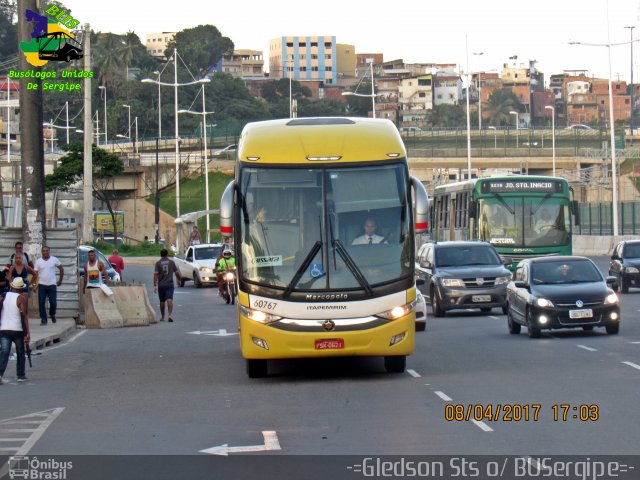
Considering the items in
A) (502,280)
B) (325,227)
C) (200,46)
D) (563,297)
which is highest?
(200,46)

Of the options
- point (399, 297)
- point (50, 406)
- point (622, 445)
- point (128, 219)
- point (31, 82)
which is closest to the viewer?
point (622, 445)

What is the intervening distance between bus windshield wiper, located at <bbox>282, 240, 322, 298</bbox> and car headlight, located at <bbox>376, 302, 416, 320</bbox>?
3.75ft

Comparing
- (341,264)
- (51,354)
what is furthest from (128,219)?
(341,264)

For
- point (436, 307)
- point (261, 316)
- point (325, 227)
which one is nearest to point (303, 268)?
point (325, 227)

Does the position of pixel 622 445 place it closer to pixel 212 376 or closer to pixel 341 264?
pixel 341 264

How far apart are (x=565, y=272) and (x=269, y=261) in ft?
29.3

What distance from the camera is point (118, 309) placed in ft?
104

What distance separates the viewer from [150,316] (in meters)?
31.7

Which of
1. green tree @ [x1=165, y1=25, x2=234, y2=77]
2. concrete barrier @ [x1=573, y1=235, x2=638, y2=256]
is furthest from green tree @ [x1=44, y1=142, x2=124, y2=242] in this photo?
green tree @ [x1=165, y1=25, x2=234, y2=77]

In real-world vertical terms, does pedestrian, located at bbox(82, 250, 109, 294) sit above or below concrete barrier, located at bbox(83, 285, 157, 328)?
above

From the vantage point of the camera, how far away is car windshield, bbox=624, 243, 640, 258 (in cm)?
3816

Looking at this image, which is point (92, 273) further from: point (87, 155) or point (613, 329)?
point (613, 329)

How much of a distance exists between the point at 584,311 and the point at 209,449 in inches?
500

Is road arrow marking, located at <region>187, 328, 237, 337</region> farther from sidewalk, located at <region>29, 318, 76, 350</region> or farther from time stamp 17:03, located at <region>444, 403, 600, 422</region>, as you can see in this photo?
time stamp 17:03, located at <region>444, 403, 600, 422</region>
